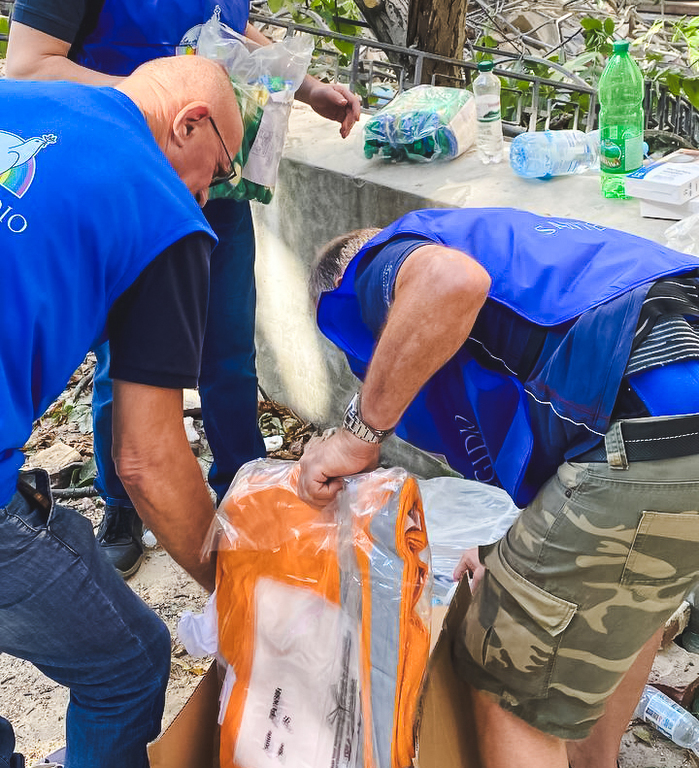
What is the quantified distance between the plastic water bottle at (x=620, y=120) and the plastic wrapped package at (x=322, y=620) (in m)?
1.40

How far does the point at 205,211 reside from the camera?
2.56 m

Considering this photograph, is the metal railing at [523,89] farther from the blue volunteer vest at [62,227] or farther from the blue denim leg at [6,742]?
the blue denim leg at [6,742]

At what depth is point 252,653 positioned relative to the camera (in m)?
1.57

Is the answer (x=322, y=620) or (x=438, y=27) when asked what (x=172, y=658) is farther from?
(x=438, y=27)

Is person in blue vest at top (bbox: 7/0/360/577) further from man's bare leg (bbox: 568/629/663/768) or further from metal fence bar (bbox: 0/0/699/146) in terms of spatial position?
man's bare leg (bbox: 568/629/663/768)

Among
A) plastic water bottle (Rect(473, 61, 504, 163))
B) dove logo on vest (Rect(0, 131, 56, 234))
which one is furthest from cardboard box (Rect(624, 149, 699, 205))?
dove logo on vest (Rect(0, 131, 56, 234))

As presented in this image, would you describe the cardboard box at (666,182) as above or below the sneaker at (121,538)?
above

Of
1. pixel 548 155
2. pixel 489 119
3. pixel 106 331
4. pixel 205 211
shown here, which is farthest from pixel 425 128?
pixel 106 331

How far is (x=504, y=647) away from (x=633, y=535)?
1.10 ft

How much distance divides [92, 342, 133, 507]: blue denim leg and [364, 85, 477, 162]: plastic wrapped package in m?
1.21

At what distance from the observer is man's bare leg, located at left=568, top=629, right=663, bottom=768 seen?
6.24 ft

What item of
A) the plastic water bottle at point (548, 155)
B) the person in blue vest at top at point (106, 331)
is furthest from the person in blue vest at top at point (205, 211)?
the person in blue vest at top at point (106, 331)

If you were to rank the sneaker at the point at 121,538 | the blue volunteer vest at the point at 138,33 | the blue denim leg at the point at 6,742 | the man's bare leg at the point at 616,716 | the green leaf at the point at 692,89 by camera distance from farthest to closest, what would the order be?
the green leaf at the point at 692,89 < the sneaker at the point at 121,538 < the blue volunteer vest at the point at 138,33 < the man's bare leg at the point at 616,716 < the blue denim leg at the point at 6,742

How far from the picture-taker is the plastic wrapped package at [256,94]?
2.36m
